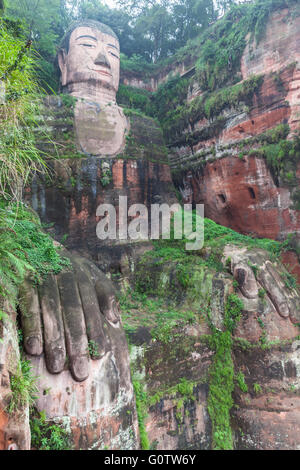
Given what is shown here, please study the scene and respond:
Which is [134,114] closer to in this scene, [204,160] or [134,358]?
[204,160]

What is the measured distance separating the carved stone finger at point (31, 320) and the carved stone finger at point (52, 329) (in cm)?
10

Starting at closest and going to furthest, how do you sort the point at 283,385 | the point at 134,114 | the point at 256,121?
the point at 283,385
the point at 256,121
the point at 134,114

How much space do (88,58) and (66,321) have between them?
1105 cm

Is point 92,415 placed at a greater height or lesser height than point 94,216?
lesser

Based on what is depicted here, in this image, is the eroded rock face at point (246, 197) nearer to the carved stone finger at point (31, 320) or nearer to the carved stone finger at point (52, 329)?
the carved stone finger at point (52, 329)

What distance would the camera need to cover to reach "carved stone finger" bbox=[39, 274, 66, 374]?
4.34 meters

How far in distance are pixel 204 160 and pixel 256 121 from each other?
257 cm

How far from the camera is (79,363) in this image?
14.8 feet

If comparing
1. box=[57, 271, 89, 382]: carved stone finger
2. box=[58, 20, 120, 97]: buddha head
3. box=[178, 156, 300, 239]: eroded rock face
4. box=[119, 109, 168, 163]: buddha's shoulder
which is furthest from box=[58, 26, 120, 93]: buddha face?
box=[57, 271, 89, 382]: carved stone finger

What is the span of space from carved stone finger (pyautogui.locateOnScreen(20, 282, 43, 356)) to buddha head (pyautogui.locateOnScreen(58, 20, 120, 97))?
378 inches

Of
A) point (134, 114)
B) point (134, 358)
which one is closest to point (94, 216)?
point (134, 114)

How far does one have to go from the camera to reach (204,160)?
12.4 meters
